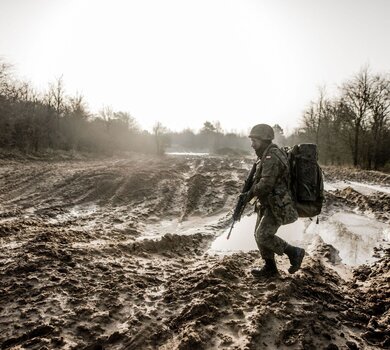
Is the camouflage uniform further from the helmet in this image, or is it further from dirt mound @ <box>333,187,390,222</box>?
dirt mound @ <box>333,187,390,222</box>

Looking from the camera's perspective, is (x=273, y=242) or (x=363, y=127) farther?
(x=363, y=127)

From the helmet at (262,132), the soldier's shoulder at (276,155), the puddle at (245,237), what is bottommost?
the puddle at (245,237)

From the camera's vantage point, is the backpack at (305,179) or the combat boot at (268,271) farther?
the combat boot at (268,271)

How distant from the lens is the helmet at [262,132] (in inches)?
176

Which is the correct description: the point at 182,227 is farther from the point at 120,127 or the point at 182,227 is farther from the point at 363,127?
the point at 120,127

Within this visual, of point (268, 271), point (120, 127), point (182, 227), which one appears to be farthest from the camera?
point (120, 127)

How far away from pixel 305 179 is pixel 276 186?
376mm

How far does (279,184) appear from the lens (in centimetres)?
429

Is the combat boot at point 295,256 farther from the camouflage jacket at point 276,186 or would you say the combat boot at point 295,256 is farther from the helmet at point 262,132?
the helmet at point 262,132

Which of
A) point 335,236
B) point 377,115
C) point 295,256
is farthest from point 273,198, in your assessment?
point 377,115

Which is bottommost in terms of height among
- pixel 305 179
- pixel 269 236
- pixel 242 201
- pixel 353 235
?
pixel 353 235

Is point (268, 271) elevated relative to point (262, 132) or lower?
lower

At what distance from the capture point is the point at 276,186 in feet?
14.0

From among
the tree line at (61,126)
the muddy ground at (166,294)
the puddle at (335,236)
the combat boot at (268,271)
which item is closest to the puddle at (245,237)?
the puddle at (335,236)
